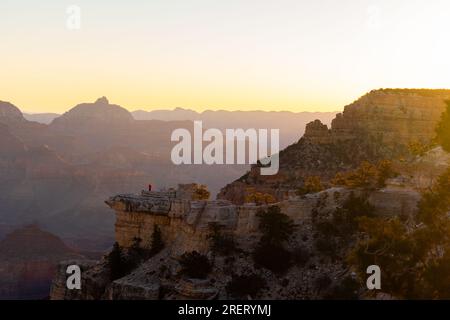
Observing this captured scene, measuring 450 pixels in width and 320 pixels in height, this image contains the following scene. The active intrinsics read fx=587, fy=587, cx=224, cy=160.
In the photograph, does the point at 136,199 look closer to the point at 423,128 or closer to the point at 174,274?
the point at 174,274

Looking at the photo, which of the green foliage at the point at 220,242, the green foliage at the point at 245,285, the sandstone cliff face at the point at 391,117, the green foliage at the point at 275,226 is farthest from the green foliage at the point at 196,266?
the sandstone cliff face at the point at 391,117

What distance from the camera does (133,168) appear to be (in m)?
194

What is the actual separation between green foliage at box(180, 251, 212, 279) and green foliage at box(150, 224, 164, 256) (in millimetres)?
4805

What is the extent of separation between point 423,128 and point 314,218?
169 feet

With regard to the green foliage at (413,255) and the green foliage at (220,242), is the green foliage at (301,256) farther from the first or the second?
the green foliage at (413,255)

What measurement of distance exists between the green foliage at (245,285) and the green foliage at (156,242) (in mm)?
8147

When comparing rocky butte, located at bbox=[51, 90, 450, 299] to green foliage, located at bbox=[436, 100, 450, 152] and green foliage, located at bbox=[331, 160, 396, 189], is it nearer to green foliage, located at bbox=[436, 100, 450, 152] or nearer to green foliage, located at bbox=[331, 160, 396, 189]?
green foliage, located at bbox=[331, 160, 396, 189]

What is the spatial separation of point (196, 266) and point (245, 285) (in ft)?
11.0

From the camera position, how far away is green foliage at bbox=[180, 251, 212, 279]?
33562mm

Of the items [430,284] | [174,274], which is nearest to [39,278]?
[174,274]

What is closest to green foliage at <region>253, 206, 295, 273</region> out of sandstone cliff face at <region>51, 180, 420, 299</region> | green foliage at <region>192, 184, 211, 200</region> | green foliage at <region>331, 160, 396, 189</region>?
sandstone cliff face at <region>51, 180, 420, 299</region>

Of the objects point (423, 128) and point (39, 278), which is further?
point (39, 278)

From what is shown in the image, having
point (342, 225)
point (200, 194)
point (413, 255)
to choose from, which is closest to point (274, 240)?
point (342, 225)

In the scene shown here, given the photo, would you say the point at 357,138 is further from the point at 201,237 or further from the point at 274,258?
the point at 274,258
